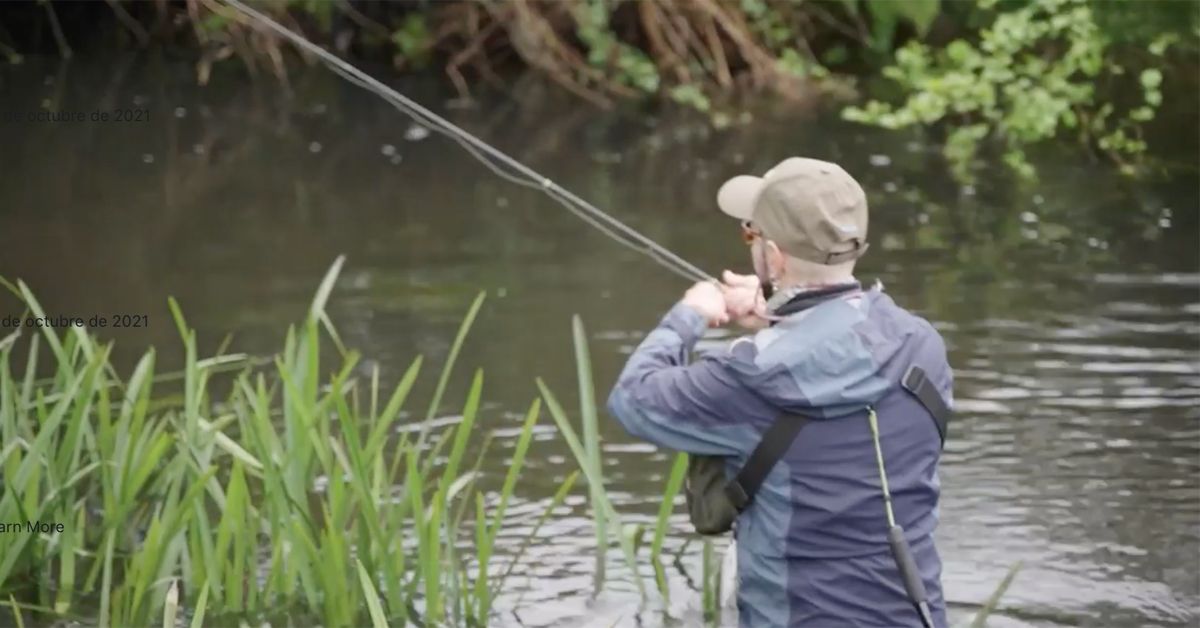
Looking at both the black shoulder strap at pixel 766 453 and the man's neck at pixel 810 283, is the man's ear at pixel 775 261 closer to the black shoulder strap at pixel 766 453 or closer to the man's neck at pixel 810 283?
the man's neck at pixel 810 283

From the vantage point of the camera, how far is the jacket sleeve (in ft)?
9.50

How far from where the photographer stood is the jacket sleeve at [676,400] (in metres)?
2.89

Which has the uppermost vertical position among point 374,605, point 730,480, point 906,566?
point 730,480

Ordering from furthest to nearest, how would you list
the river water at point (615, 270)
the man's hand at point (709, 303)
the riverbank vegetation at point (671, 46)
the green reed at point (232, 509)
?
1. the riverbank vegetation at point (671, 46)
2. the river water at point (615, 270)
3. the green reed at point (232, 509)
4. the man's hand at point (709, 303)

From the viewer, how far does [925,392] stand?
9.52ft

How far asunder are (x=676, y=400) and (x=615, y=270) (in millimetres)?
5853

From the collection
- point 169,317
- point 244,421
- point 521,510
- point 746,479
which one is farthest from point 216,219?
point 746,479

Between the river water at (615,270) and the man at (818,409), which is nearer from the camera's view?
the man at (818,409)

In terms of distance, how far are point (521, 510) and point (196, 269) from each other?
3862mm

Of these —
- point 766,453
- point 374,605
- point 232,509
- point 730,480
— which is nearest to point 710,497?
point 730,480

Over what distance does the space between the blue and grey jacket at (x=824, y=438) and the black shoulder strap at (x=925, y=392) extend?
0.04 feet

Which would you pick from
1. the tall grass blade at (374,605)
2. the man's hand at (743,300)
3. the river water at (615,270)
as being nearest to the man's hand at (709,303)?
the man's hand at (743,300)

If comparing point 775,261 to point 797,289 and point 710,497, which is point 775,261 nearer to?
point 797,289

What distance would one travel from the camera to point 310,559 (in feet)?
13.5
